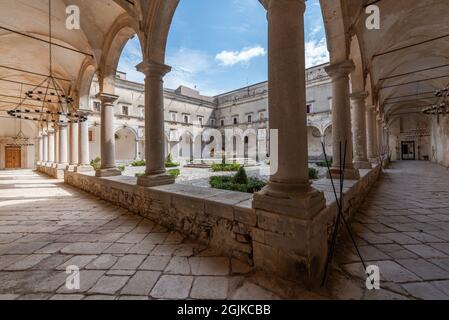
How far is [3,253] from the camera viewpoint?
2648 mm

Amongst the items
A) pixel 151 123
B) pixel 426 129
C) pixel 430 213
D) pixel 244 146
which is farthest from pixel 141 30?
pixel 426 129

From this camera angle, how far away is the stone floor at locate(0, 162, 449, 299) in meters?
1.83

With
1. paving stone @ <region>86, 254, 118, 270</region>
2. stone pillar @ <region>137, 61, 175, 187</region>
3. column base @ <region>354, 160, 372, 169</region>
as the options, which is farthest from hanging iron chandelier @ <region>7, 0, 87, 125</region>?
column base @ <region>354, 160, 372, 169</region>

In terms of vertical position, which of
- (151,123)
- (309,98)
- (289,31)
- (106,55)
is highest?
(309,98)

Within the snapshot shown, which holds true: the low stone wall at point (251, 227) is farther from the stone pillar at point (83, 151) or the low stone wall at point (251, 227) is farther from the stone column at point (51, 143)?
the stone column at point (51, 143)

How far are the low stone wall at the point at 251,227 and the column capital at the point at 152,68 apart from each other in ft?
7.52

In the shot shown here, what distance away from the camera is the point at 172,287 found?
6.26 feet

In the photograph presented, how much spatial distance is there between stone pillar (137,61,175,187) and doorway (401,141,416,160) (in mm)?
26988

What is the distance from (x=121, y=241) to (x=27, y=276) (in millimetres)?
996

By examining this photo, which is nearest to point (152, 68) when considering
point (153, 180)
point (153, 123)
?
point (153, 123)

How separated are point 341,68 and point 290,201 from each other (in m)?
3.46

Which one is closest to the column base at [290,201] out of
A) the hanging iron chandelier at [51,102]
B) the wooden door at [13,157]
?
the hanging iron chandelier at [51,102]
